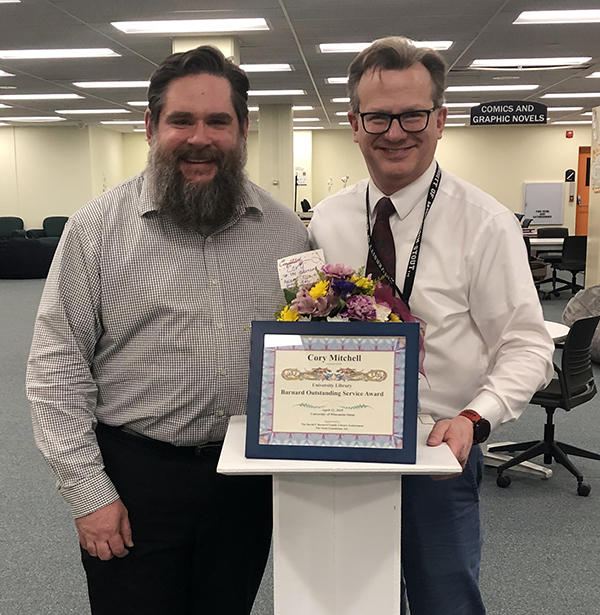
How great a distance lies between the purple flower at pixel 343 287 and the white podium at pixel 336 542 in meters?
0.36

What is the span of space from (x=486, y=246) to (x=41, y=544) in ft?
8.51

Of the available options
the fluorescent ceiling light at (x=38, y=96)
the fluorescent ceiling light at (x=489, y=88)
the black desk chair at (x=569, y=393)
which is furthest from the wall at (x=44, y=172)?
the black desk chair at (x=569, y=393)

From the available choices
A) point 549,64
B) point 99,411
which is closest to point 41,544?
point 99,411

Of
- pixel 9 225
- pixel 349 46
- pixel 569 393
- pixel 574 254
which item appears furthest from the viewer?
pixel 9 225

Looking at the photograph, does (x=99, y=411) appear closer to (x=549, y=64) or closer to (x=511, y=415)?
(x=511, y=415)

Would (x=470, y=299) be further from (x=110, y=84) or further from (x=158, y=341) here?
(x=110, y=84)

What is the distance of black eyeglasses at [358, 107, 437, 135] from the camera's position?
1595mm

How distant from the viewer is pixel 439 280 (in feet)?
5.45

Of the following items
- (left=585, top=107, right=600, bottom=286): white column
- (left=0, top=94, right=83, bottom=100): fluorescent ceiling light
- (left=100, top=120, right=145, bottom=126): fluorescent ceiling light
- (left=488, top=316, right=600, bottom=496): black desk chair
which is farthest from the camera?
(left=100, top=120, right=145, bottom=126): fluorescent ceiling light

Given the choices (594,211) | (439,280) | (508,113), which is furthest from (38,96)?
(439,280)

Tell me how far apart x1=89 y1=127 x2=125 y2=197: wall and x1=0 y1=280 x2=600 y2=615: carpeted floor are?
45.8ft

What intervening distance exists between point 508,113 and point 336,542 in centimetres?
919

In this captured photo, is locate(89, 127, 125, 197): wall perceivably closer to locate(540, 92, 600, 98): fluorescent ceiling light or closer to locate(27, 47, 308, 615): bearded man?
locate(540, 92, 600, 98): fluorescent ceiling light

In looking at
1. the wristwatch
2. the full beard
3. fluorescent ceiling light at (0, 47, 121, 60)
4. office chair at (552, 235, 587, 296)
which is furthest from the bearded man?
office chair at (552, 235, 587, 296)
